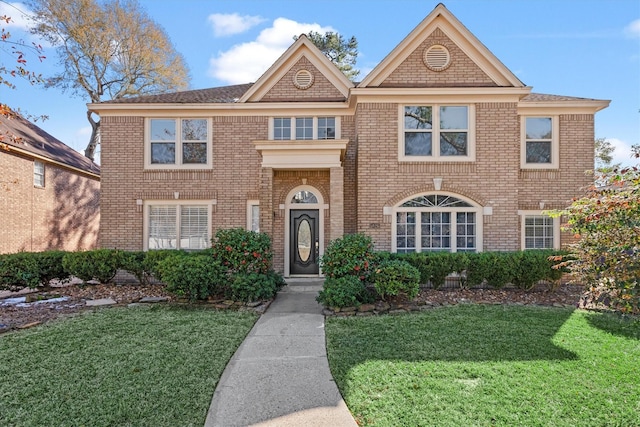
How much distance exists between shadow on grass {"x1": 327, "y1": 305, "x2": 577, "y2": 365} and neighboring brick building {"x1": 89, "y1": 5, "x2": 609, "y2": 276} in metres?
3.25

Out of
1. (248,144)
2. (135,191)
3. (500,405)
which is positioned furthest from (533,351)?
(135,191)

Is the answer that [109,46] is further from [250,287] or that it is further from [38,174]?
[250,287]

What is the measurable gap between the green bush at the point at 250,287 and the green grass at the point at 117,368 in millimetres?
907

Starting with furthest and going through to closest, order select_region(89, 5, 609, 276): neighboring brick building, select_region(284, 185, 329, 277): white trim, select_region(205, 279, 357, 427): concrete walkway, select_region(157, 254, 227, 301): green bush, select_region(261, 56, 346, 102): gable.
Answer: select_region(261, 56, 346, 102): gable < select_region(284, 185, 329, 277): white trim < select_region(89, 5, 609, 276): neighboring brick building < select_region(157, 254, 227, 301): green bush < select_region(205, 279, 357, 427): concrete walkway

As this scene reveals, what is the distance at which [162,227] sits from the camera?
11.7 m

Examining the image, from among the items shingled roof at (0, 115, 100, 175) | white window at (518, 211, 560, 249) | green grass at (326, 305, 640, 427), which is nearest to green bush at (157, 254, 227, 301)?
green grass at (326, 305, 640, 427)

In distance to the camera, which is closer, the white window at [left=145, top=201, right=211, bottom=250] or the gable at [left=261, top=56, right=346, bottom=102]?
the white window at [left=145, top=201, right=211, bottom=250]

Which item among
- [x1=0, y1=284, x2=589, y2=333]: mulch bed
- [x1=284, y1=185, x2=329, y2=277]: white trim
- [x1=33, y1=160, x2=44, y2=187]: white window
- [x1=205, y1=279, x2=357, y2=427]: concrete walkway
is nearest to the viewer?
[x1=205, y1=279, x2=357, y2=427]: concrete walkway

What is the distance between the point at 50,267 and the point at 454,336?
416 inches

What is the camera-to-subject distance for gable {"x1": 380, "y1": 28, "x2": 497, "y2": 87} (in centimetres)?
1038

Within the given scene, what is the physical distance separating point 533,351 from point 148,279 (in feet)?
31.9

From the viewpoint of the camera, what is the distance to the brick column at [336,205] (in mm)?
9391

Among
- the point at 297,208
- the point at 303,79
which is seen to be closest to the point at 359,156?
the point at 297,208

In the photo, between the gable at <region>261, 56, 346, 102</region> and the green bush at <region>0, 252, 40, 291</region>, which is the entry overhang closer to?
the gable at <region>261, 56, 346, 102</region>
